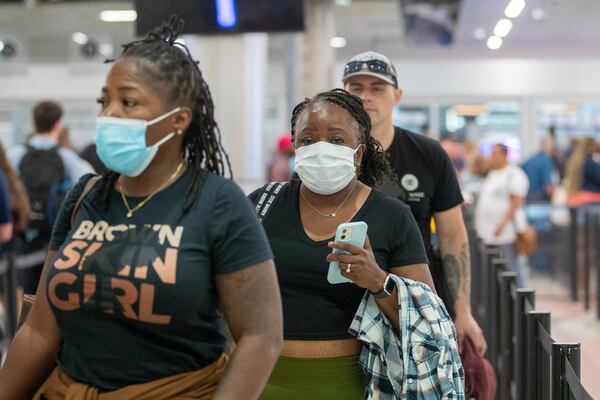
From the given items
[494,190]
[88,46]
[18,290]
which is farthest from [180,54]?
[88,46]

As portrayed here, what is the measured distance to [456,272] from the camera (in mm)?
3977

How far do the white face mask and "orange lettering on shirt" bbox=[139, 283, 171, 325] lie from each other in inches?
35.0

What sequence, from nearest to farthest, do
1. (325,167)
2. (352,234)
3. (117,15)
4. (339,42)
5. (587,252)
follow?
(352,234) → (325,167) → (587,252) → (117,15) → (339,42)

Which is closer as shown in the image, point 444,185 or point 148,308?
point 148,308

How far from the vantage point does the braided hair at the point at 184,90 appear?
231 cm

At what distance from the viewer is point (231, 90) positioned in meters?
9.70

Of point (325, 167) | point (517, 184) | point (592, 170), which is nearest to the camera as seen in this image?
point (325, 167)

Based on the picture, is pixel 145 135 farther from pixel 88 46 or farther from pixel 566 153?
pixel 88 46

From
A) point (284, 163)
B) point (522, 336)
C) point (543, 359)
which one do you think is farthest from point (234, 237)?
point (284, 163)

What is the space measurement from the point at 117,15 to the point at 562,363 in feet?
51.7

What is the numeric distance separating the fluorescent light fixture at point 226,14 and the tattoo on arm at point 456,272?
10.9ft

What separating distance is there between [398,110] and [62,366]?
16993 millimetres

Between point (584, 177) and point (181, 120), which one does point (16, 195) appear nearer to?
point (181, 120)

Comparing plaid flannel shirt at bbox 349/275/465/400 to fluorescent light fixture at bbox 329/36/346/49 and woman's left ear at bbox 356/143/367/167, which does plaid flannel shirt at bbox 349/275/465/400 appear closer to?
woman's left ear at bbox 356/143/367/167
